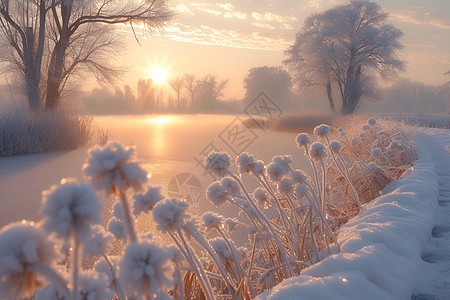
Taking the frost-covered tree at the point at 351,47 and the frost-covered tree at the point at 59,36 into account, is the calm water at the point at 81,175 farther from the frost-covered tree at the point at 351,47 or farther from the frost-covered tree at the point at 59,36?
the frost-covered tree at the point at 351,47

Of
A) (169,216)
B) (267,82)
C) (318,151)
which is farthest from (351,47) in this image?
(169,216)

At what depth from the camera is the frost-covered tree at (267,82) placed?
128ft

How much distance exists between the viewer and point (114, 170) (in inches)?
15.5

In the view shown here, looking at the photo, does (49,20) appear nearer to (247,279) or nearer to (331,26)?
(247,279)

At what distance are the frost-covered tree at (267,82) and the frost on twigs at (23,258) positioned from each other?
39.1 meters

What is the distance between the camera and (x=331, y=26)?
20188 mm

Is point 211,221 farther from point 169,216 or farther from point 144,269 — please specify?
point 144,269

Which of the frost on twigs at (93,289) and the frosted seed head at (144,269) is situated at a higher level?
the frosted seed head at (144,269)

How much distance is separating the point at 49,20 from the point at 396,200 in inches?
440

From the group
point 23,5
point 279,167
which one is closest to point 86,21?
point 23,5

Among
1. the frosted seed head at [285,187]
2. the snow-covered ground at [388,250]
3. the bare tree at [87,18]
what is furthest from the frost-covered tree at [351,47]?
the frosted seed head at [285,187]

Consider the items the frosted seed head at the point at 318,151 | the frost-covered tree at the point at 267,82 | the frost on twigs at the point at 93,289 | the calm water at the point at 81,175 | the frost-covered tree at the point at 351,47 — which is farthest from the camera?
the frost-covered tree at the point at 267,82

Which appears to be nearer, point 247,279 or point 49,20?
point 247,279

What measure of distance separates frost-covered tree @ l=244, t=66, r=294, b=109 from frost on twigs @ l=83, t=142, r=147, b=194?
39.0m
